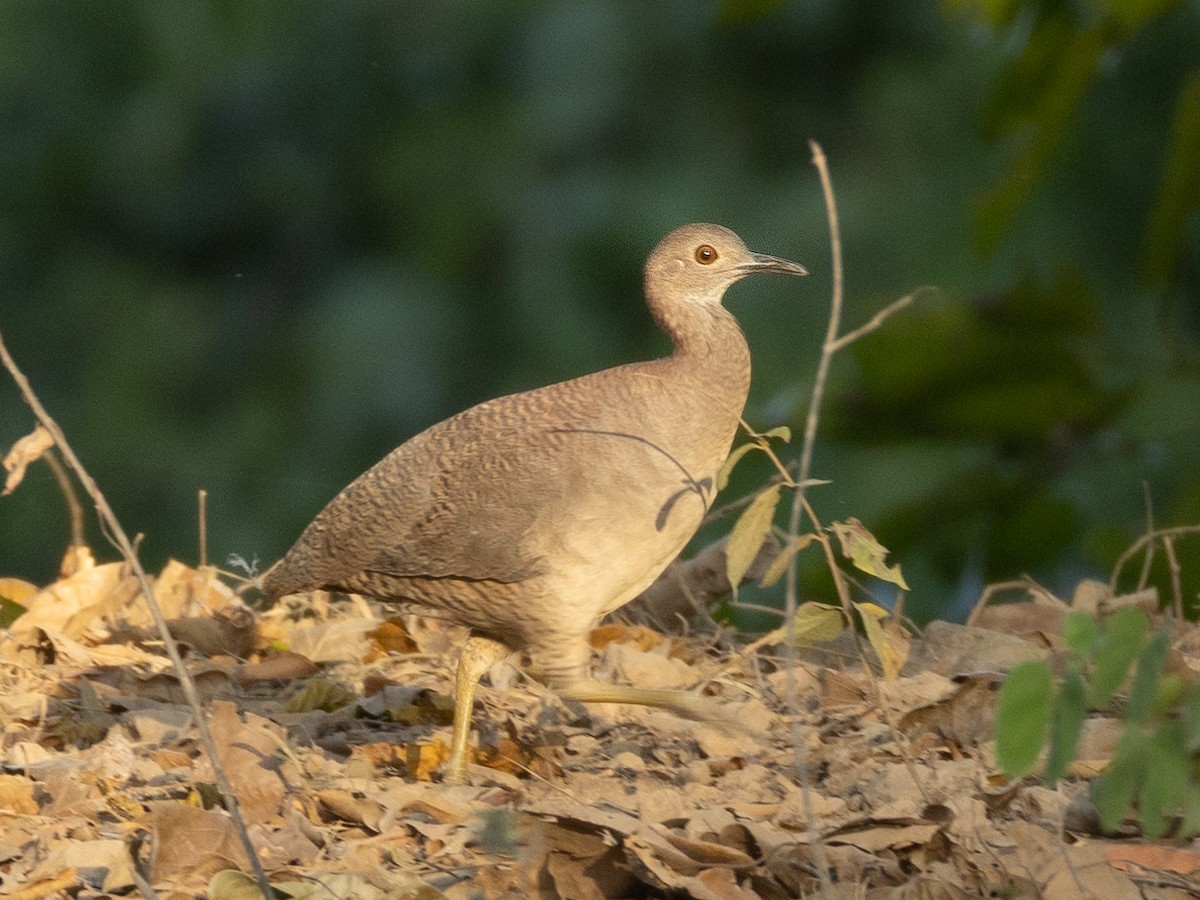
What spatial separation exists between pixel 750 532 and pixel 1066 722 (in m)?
0.84

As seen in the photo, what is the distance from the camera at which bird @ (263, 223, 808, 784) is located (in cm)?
301

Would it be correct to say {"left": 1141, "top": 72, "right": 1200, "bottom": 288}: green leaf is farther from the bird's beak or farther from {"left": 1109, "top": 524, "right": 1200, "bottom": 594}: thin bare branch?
the bird's beak

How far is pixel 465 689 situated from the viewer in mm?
3039

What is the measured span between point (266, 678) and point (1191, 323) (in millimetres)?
2637

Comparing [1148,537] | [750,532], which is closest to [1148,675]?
[750,532]

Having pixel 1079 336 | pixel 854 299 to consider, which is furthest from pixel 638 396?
pixel 854 299

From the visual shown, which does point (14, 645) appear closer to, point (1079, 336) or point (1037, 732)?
point (1079, 336)

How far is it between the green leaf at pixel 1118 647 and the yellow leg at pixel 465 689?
4.68ft

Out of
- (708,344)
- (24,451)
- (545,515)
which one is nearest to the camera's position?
(24,451)

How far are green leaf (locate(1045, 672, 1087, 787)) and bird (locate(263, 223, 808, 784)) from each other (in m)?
1.36

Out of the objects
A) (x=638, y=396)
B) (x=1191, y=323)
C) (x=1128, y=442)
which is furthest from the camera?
(x=1191, y=323)

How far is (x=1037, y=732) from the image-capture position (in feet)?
5.05

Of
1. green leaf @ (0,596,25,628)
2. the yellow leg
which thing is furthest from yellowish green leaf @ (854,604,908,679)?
green leaf @ (0,596,25,628)

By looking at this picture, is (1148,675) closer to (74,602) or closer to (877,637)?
(877,637)
